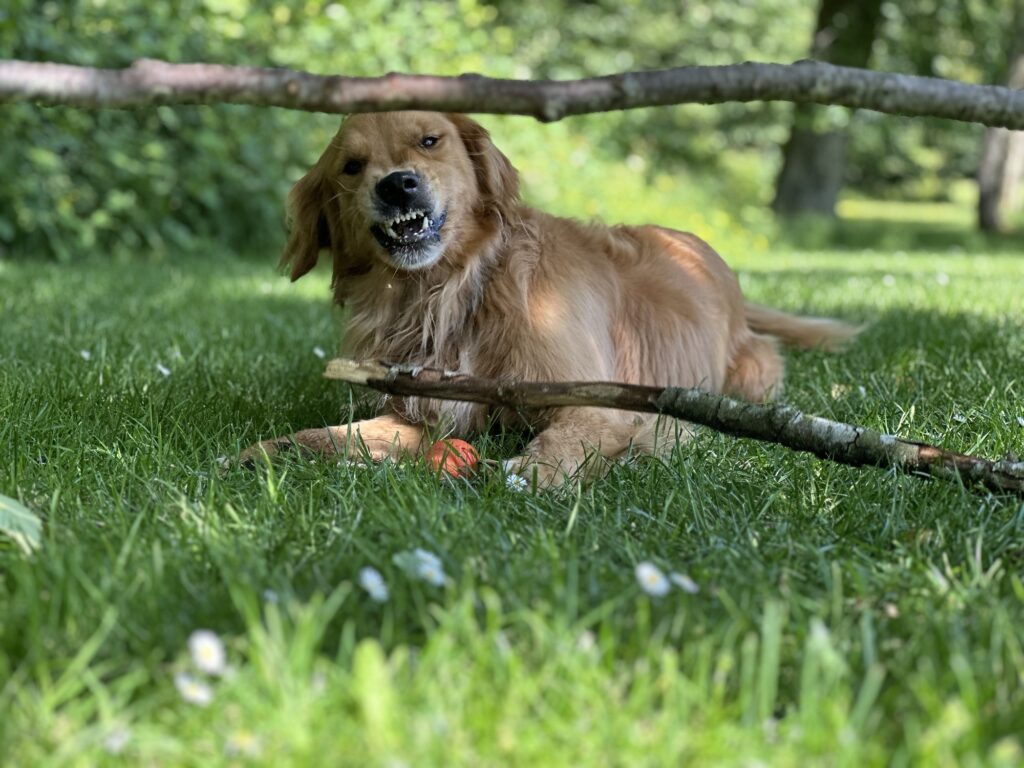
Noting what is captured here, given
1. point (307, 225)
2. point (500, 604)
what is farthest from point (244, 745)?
point (307, 225)

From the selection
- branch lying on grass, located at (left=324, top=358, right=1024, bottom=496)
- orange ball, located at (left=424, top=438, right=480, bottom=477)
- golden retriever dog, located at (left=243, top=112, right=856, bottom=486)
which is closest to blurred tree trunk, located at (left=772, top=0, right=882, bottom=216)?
golden retriever dog, located at (left=243, top=112, right=856, bottom=486)

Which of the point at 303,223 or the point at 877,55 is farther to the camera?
the point at 877,55

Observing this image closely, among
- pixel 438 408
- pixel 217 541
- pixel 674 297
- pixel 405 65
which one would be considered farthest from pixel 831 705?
pixel 405 65

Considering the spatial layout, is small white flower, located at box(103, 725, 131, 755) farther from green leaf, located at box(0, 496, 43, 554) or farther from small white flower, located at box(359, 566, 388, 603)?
green leaf, located at box(0, 496, 43, 554)

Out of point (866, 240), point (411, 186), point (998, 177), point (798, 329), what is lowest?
point (866, 240)

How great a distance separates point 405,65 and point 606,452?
23.9ft

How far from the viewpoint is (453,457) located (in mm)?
2637

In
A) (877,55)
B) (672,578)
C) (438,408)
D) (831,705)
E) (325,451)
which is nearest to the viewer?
(831,705)

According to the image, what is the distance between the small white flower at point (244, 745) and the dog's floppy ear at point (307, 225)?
2.41m

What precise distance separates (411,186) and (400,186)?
3 centimetres

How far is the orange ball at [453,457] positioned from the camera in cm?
253

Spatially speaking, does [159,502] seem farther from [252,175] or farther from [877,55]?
[877,55]

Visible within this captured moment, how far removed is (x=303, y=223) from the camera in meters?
3.53

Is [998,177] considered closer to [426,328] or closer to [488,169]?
[488,169]
